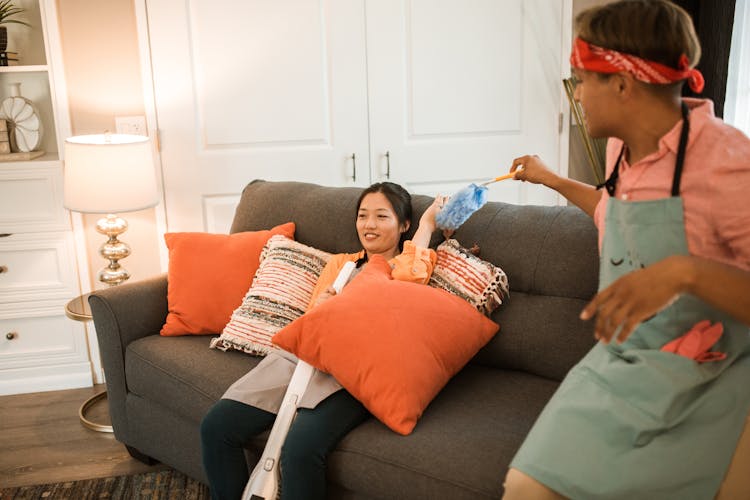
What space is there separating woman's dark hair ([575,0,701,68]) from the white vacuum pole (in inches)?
45.6

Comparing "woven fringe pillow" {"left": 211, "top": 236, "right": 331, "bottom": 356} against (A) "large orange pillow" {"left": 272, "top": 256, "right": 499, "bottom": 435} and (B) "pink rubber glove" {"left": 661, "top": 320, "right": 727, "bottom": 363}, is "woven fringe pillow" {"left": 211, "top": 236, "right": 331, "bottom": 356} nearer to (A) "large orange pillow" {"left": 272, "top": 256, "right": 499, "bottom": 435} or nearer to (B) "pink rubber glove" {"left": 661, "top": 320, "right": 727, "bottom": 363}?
(A) "large orange pillow" {"left": 272, "top": 256, "right": 499, "bottom": 435}

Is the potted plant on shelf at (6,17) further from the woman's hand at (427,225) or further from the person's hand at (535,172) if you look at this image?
the person's hand at (535,172)

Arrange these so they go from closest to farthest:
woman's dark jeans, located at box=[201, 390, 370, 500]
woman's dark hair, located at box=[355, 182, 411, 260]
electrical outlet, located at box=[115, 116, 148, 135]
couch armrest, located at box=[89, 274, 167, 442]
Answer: woman's dark jeans, located at box=[201, 390, 370, 500]
woman's dark hair, located at box=[355, 182, 411, 260]
couch armrest, located at box=[89, 274, 167, 442]
electrical outlet, located at box=[115, 116, 148, 135]

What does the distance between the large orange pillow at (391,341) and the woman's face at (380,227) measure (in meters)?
0.26

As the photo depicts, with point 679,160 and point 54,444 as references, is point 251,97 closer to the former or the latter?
point 54,444

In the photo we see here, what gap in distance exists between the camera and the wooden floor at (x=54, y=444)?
8.77ft

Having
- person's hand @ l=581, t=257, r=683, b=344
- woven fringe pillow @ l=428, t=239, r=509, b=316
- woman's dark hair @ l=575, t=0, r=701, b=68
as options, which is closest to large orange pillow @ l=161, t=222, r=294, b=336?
woven fringe pillow @ l=428, t=239, r=509, b=316

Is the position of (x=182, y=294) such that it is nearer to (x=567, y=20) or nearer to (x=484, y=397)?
(x=484, y=397)

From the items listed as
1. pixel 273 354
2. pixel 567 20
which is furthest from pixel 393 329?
pixel 567 20

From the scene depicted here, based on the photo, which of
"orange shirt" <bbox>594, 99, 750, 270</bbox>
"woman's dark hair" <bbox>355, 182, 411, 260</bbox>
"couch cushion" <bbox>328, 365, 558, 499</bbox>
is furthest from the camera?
"woman's dark hair" <bbox>355, 182, 411, 260</bbox>

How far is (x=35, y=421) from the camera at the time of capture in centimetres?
312

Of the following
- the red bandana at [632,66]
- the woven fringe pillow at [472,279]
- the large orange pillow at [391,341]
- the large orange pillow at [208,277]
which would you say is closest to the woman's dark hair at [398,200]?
the woven fringe pillow at [472,279]

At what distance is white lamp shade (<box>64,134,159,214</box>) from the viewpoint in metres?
2.89

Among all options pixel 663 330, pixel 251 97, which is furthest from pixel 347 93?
pixel 663 330
